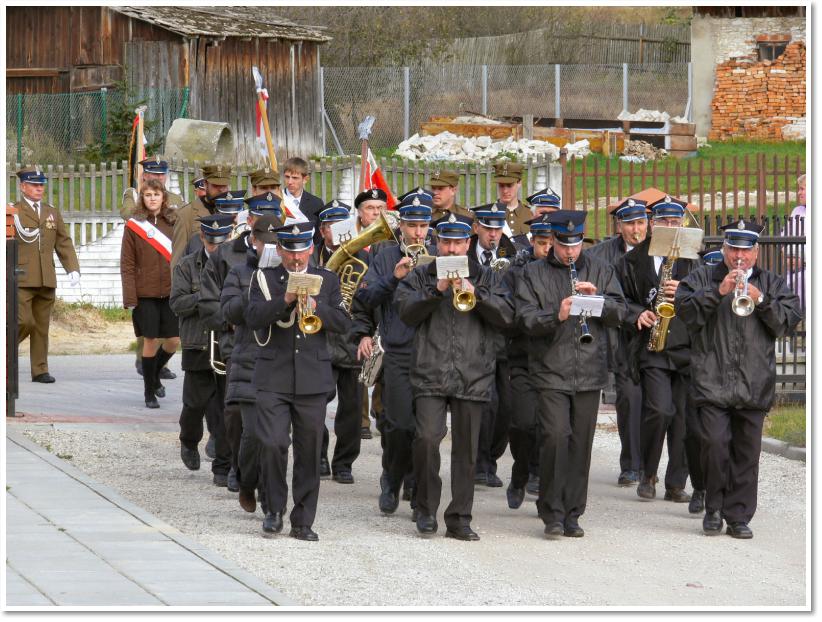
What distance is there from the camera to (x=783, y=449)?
41.4ft

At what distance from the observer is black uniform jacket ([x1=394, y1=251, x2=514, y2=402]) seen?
941cm

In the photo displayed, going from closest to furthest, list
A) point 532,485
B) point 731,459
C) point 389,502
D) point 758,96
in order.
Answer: point 731,459 → point 389,502 → point 532,485 → point 758,96

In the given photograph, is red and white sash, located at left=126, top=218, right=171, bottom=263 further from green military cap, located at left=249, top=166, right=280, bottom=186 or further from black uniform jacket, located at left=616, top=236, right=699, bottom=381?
black uniform jacket, located at left=616, top=236, right=699, bottom=381

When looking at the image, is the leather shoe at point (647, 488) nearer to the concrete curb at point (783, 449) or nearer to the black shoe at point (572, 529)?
the black shoe at point (572, 529)

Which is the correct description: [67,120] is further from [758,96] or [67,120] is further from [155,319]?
[155,319]

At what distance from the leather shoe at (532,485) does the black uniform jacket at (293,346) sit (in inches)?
89.0

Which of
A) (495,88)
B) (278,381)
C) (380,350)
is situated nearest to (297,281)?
(278,381)

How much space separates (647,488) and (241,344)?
10.5 ft

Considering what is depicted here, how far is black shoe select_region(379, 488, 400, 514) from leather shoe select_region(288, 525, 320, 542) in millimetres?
1031

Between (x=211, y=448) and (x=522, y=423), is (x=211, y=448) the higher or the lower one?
the lower one

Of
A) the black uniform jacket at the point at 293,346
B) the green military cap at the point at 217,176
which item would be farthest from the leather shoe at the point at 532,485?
the green military cap at the point at 217,176

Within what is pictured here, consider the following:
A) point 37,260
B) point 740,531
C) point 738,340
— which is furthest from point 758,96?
point 740,531

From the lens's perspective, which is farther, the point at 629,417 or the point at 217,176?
the point at 217,176

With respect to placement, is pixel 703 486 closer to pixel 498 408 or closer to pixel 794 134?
pixel 498 408
